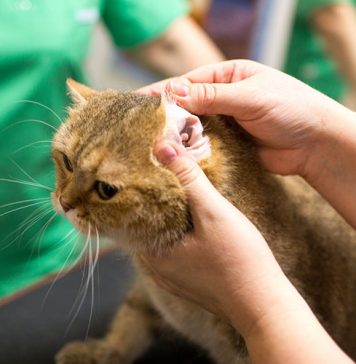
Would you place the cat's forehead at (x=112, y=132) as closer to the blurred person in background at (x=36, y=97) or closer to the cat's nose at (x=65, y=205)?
the cat's nose at (x=65, y=205)

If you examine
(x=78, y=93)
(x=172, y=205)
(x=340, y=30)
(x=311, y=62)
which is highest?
(x=78, y=93)

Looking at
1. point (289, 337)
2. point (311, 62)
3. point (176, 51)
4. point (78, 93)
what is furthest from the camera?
point (311, 62)

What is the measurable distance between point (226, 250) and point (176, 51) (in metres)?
0.78

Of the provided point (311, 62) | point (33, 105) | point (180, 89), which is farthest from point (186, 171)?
point (311, 62)

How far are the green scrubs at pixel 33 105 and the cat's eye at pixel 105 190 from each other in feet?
1.05

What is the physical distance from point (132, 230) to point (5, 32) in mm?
547

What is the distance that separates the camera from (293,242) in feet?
2.68

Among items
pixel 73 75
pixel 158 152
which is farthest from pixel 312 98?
pixel 73 75

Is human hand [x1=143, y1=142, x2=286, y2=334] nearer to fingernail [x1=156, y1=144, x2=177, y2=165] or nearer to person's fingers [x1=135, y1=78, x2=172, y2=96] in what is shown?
fingernail [x1=156, y1=144, x2=177, y2=165]

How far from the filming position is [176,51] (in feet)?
4.31

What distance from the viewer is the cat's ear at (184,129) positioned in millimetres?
683

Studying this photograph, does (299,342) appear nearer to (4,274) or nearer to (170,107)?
(170,107)

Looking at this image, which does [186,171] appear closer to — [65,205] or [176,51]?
[65,205]

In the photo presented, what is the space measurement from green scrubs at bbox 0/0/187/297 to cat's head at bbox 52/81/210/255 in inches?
11.0
